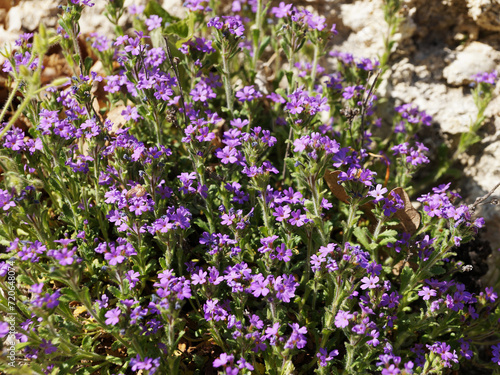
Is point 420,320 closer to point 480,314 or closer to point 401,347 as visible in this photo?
point 401,347

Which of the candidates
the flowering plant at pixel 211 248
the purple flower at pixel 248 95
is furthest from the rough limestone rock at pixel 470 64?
the purple flower at pixel 248 95

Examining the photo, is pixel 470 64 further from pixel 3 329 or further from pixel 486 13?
pixel 3 329

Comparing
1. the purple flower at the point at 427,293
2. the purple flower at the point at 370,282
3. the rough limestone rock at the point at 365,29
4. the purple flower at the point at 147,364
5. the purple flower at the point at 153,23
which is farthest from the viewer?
the rough limestone rock at the point at 365,29

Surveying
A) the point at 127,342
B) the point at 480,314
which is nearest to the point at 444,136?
the point at 480,314

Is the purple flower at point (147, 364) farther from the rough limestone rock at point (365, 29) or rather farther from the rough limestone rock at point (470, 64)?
the rough limestone rock at point (470, 64)

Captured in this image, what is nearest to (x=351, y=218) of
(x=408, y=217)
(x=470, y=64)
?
(x=408, y=217)

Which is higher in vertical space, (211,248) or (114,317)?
(211,248)
